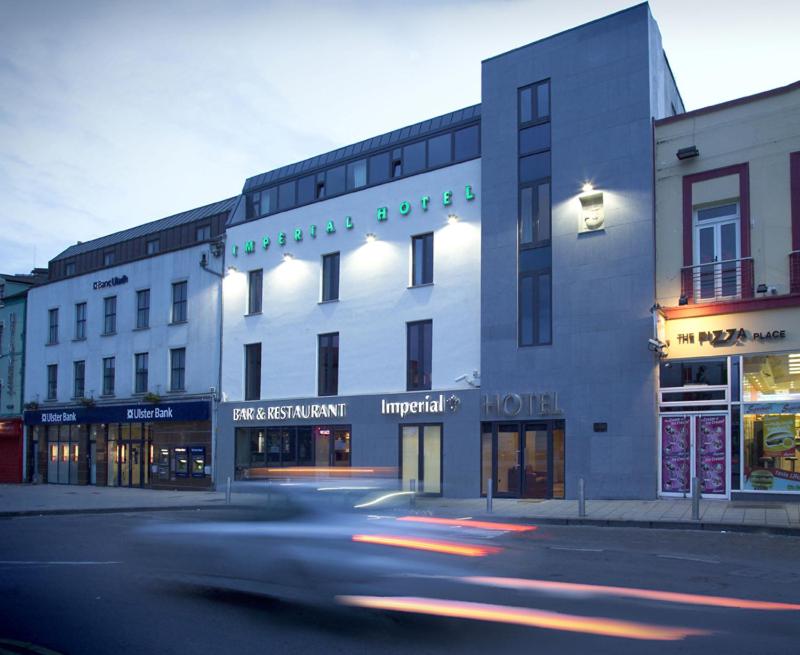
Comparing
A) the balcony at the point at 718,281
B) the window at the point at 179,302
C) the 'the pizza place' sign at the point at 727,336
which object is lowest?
the 'the pizza place' sign at the point at 727,336

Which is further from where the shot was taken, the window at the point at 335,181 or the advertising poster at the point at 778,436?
the window at the point at 335,181

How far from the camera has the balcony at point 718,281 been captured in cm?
1905

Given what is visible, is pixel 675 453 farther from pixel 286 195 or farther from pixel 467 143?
pixel 286 195

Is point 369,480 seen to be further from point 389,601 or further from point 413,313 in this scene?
point 413,313

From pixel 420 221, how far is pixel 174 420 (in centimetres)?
1359

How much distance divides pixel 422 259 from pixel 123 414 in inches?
637

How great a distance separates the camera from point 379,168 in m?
27.1

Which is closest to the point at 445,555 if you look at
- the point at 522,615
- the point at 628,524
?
the point at 522,615

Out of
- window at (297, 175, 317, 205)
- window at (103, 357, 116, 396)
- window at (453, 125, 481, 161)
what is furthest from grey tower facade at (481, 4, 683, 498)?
window at (103, 357, 116, 396)

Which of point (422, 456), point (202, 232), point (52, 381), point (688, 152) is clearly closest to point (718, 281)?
point (688, 152)

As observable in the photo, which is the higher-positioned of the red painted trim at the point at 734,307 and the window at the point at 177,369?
the red painted trim at the point at 734,307

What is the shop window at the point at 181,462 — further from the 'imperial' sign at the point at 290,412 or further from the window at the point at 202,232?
the window at the point at 202,232

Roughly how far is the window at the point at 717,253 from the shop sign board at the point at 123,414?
18898mm

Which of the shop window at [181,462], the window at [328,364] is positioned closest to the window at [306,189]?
the window at [328,364]
